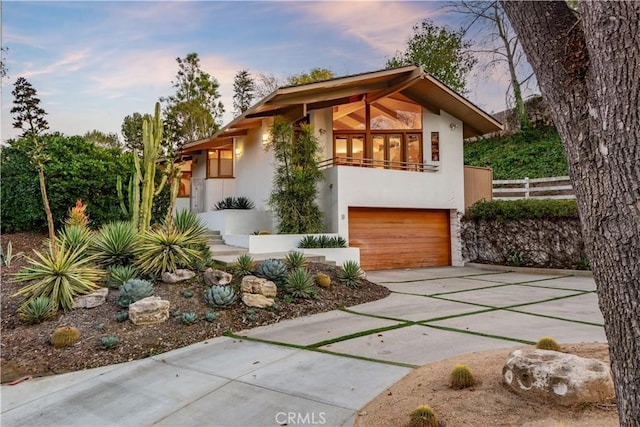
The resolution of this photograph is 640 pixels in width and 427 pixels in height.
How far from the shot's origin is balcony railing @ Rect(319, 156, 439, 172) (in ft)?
37.9

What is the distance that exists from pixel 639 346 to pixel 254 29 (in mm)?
10436

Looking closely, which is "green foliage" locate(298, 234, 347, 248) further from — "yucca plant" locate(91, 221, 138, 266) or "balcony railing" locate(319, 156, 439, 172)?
"yucca plant" locate(91, 221, 138, 266)

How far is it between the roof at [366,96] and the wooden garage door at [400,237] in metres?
3.34

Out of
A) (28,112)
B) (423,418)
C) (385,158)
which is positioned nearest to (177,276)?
(28,112)

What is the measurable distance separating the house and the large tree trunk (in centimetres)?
908

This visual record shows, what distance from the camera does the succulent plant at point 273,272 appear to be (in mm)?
6852

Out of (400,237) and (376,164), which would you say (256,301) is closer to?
(400,237)

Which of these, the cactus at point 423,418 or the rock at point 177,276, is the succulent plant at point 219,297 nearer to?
the rock at point 177,276

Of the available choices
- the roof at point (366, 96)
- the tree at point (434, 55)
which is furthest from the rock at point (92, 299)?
the tree at point (434, 55)

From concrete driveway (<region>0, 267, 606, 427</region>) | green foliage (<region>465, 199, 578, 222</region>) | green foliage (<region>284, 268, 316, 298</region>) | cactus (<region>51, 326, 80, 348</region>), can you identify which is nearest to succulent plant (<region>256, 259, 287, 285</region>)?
green foliage (<region>284, 268, 316, 298</region>)

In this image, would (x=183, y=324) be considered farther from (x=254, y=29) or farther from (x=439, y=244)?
(x=439, y=244)

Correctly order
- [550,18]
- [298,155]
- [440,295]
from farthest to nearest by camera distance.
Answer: [298,155]
[440,295]
[550,18]

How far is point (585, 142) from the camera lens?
178cm

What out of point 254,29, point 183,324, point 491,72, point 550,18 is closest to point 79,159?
point 254,29
